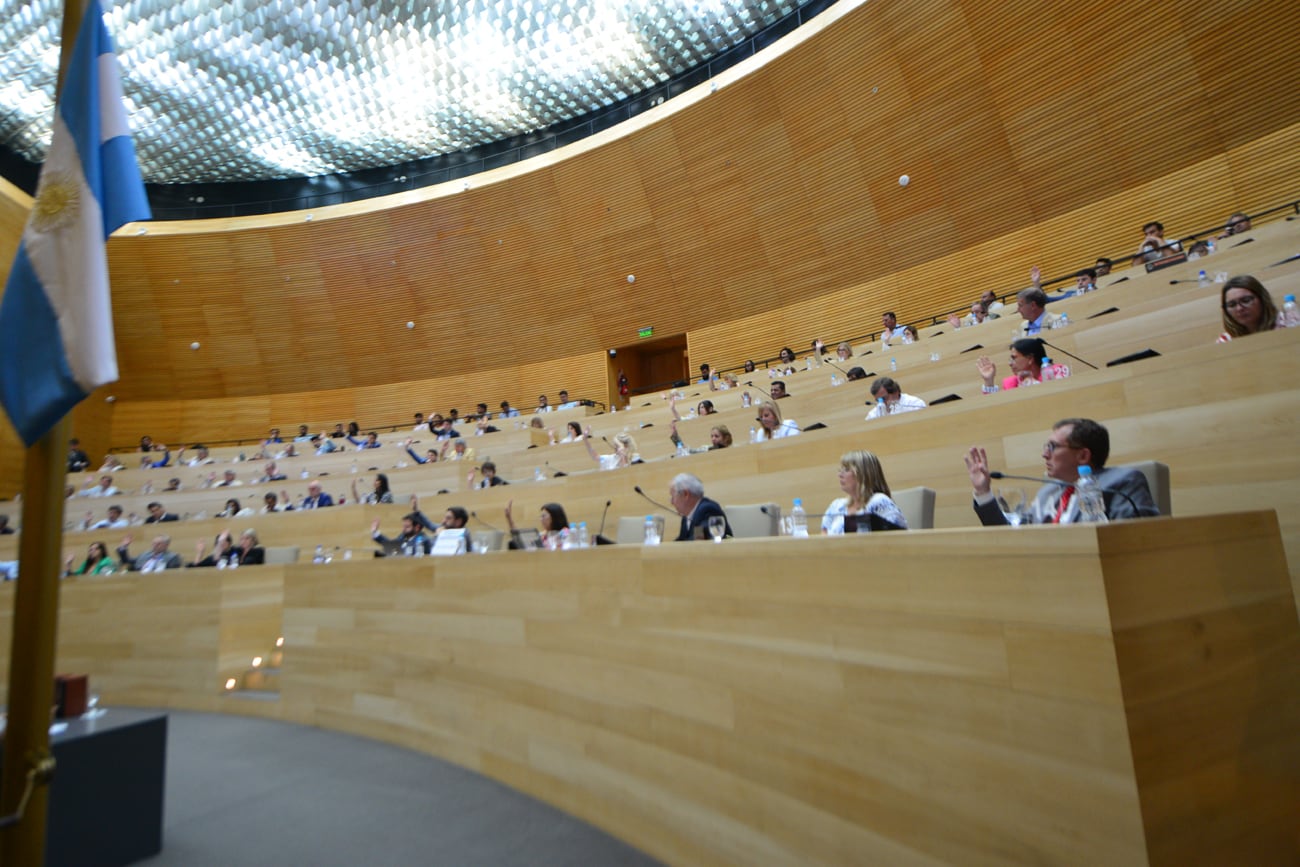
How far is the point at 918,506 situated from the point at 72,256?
269 cm

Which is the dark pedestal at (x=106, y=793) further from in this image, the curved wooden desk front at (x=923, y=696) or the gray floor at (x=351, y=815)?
the curved wooden desk front at (x=923, y=696)

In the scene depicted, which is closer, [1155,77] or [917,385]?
[917,385]

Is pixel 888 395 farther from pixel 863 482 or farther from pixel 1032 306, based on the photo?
pixel 863 482

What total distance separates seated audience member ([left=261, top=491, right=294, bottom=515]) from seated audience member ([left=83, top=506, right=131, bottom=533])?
168 cm

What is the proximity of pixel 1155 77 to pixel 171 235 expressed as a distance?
1541 cm

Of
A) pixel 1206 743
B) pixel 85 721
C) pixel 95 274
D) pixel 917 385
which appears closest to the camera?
pixel 1206 743

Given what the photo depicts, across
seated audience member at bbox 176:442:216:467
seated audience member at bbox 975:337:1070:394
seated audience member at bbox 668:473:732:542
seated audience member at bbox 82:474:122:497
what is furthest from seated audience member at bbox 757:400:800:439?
seated audience member at bbox 176:442:216:467

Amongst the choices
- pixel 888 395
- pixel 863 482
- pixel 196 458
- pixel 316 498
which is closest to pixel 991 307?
pixel 888 395

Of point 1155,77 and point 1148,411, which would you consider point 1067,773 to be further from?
point 1155,77

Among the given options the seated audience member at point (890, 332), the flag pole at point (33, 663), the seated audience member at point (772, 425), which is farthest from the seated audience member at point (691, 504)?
the seated audience member at point (890, 332)

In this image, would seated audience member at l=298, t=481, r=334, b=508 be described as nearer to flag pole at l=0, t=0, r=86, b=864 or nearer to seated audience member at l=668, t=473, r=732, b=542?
seated audience member at l=668, t=473, r=732, b=542

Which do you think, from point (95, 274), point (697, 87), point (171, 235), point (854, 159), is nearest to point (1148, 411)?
point (95, 274)

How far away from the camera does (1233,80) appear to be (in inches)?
306

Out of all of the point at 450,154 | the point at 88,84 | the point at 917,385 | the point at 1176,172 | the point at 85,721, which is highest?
the point at 450,154
